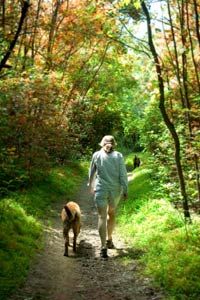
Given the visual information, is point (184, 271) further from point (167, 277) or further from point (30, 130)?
point (30, 130)

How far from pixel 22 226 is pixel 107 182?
2.17 metres

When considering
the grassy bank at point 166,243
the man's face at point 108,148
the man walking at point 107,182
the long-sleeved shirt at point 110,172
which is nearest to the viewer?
the grassy bank at point 166,243

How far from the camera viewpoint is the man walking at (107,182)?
30.1ft

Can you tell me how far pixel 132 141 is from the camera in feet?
165

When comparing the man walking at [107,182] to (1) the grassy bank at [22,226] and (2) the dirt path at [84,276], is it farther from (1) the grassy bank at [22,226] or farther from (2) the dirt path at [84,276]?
(1) the grassy bank at [22,226]

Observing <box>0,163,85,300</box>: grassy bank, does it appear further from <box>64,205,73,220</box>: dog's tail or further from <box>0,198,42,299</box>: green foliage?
<box>64,205,73,220</box>: dog's tail

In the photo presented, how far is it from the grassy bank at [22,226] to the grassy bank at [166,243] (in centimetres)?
206

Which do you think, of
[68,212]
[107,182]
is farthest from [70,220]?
[107,182]

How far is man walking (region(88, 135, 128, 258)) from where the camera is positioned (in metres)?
9.19

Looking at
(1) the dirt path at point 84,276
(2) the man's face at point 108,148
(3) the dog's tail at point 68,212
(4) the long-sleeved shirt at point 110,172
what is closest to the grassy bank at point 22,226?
(1) the dirt path at point 84,276

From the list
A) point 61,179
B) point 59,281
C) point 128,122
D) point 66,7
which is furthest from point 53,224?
point 128,122

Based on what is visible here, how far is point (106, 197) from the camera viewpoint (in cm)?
926

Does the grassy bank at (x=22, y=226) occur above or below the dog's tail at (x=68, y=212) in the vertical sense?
below

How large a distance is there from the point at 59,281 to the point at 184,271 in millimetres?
1986
